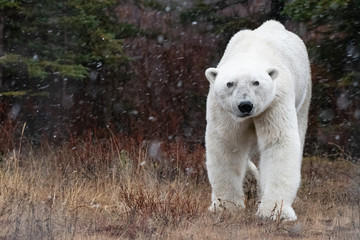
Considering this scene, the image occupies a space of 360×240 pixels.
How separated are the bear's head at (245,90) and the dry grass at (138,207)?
860 mm

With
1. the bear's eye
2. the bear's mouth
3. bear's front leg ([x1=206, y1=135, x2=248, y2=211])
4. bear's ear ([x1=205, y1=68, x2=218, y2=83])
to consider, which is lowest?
bear's front leg ([x1=206, y1=135, x2=248, y2=211])

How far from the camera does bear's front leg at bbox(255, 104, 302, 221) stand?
568 centimetres

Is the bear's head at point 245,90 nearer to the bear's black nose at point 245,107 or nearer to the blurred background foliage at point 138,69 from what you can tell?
the bear's black nose at point 245,107

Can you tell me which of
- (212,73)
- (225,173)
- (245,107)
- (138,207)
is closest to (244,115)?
(245,107)

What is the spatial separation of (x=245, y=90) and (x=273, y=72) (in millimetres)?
393

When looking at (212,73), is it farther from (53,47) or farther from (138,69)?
(138,69)

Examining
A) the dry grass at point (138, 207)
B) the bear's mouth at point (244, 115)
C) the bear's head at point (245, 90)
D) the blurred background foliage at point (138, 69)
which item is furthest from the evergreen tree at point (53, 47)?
the bear's mouth at point (244, 115)

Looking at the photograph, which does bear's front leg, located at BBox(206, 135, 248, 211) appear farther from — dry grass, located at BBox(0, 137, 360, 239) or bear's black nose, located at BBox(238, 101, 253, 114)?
bear's black nose, located at BBox(238, 101, 253, 114)

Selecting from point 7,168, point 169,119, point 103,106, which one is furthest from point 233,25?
point 7,168

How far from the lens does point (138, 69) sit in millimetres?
12609

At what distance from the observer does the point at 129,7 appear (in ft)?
51.4

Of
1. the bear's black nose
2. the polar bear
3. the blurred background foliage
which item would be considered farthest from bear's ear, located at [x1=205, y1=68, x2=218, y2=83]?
the blurred background foliage

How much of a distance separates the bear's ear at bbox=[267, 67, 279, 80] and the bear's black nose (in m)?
0.46

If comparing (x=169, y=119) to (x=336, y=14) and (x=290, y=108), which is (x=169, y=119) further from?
(x=290, y=108)
